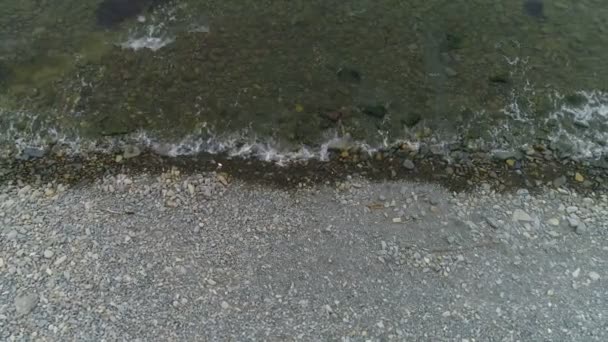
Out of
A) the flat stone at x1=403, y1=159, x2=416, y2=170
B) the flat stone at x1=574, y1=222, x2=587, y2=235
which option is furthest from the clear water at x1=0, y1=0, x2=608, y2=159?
the flat stone at x1=574, y1=222, x2=587, y2=235

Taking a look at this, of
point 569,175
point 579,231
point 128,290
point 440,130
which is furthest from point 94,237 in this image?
point 569,175

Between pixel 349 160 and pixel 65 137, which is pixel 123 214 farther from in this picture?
pixel 349 160

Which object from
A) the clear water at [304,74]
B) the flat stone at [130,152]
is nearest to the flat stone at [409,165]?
the clear water at [304,74]

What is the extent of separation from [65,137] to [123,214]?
10.3ft

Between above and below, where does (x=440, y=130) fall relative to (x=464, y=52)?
below

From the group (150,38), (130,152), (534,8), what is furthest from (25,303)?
(534,8)

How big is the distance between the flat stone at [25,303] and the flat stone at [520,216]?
9.26m

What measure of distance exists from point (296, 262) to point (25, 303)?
4.79 metres

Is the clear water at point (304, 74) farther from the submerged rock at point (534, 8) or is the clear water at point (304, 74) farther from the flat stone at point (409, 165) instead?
the flat stone at point (409, 165)

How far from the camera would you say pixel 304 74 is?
12.4 meters

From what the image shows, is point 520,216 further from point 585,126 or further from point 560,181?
point 585,126

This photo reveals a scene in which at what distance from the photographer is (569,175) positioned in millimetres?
10859

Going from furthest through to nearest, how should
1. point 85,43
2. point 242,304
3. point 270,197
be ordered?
point 85,43 < point 270,197 < point 242,304

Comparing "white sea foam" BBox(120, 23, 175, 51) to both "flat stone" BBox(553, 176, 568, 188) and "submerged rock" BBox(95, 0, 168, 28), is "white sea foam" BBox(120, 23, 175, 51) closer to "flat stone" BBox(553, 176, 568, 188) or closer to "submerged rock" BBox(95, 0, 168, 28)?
"submerged rock" BBox(95, 0, 168, 28)
